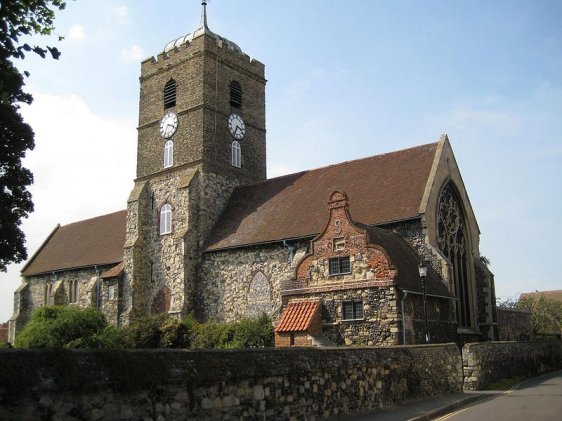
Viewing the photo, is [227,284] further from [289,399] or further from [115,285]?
[289,399]

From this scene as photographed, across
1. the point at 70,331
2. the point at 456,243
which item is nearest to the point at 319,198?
the point at 456,243


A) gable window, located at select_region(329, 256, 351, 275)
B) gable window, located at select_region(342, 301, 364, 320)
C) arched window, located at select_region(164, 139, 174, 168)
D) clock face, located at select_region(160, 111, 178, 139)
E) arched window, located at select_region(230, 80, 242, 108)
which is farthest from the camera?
arched window, located at select_region(230, 80, 242, 108)

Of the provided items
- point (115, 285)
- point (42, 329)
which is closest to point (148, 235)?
point (115, 285)

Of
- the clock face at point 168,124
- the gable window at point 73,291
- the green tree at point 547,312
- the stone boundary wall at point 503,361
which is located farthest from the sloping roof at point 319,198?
→ the green tree at point 547,312

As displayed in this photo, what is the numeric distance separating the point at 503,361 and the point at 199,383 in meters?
17.4

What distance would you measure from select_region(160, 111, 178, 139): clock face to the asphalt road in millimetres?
25787

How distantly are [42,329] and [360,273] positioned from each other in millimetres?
14753

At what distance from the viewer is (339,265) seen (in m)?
23.7

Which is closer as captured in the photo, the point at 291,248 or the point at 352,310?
the point at 352,310

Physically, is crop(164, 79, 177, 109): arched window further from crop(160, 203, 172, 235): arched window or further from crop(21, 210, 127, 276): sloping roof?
crop(21, 210, 127, 276): sloping roof

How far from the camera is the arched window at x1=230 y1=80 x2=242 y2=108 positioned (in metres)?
39.9

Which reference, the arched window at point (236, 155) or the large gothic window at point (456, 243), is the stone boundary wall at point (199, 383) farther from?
the arched window at point (236, 155)

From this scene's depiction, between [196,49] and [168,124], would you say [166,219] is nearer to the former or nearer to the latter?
[168,124]

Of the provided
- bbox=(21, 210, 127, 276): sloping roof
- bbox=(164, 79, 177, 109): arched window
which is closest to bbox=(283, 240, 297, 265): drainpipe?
bbox=(21, 210, 127, 276): sloping roof
